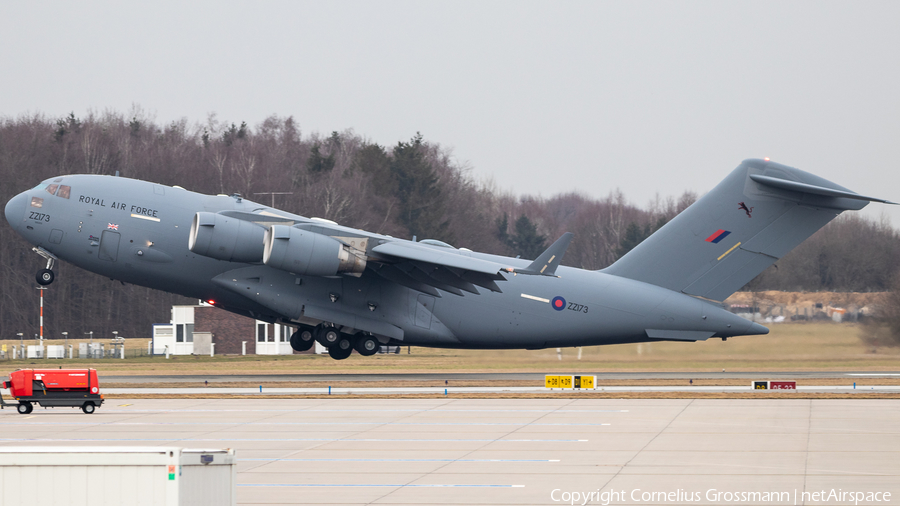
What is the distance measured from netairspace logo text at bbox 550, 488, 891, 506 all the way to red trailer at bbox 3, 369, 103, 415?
13.3 m

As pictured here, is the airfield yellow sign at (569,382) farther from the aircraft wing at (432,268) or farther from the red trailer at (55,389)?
the red trailer at (55,389)

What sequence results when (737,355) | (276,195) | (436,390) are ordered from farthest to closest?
(276,195)
(737,355)
(436,390)

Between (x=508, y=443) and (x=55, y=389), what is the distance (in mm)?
11150

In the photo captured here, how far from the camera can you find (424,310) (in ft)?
89.4

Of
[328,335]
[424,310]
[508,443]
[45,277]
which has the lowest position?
[508,443]

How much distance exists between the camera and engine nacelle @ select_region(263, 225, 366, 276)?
2412 cm

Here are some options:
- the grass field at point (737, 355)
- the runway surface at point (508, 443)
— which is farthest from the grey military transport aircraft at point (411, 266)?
the runway surface at point (508, 443)

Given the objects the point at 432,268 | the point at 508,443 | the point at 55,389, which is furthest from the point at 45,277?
the point at 508,443

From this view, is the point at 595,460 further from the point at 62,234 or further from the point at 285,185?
the point at 285,185

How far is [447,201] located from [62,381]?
194 ft

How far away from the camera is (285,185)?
7006 centimetres

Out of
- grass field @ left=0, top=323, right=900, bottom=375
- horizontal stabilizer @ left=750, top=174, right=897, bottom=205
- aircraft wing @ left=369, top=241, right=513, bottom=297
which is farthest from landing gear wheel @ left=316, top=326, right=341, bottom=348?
horizontal stabilizer @ left=750, top=174, right=897, bottom=205

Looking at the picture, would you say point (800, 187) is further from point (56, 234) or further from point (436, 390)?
point (56, 234)

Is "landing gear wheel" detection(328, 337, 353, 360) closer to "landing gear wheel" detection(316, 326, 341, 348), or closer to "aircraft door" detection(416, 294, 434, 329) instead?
"landing gear wheel" detection(316, 326, 341, 348)
